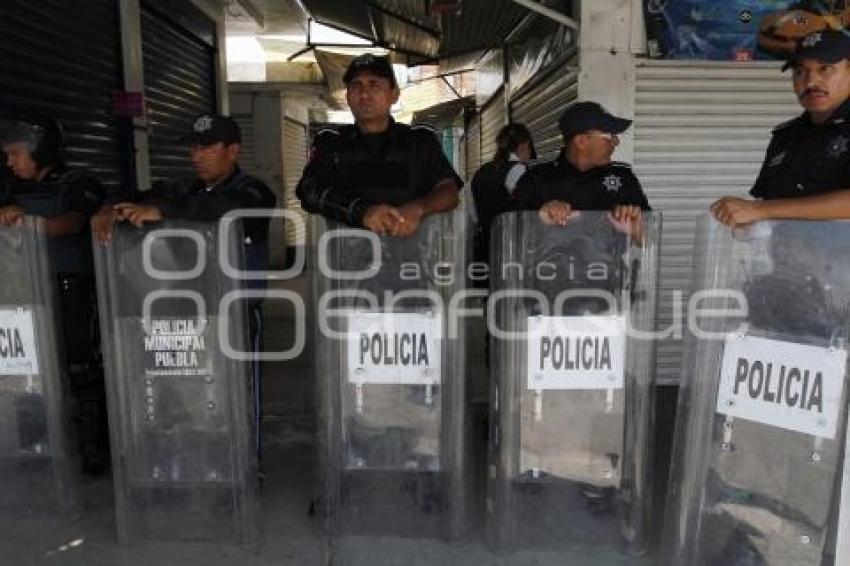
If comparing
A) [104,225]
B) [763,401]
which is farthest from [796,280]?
[104,225]

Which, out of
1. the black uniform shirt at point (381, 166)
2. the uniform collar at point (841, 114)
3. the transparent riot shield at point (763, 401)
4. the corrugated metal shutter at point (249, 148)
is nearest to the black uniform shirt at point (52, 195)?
the black uniform shirt at point (381, 166)

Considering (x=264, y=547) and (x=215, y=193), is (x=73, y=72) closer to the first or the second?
(x=215, y=193)

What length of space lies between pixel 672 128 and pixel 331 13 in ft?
13.1

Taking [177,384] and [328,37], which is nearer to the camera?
[177,384]

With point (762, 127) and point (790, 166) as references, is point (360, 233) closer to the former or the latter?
point (790, 166)

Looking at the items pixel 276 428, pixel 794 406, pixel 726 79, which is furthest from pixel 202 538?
pixel 726 79

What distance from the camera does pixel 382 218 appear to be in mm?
2475

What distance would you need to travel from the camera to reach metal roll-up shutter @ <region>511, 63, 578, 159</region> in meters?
4.69

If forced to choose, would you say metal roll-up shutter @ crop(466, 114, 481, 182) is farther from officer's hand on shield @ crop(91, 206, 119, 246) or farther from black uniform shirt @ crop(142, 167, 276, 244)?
officer's hand on shield @ crop(91, 206, 119, 246)

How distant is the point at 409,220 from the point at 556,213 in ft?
1.68

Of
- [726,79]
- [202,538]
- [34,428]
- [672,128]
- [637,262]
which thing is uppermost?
Answer: [726,79]

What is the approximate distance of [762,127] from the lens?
459cm

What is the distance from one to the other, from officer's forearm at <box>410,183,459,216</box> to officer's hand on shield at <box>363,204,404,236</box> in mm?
118

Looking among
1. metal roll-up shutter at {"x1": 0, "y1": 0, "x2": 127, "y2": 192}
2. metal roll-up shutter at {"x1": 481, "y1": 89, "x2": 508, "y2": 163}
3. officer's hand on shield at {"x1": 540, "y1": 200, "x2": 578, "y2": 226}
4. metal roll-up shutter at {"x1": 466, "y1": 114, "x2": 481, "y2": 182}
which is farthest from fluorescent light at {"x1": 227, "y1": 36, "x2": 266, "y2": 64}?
officer's hand on shield at {"x1": 540, "y1": 200, "x2": 578, "y2": 226}
